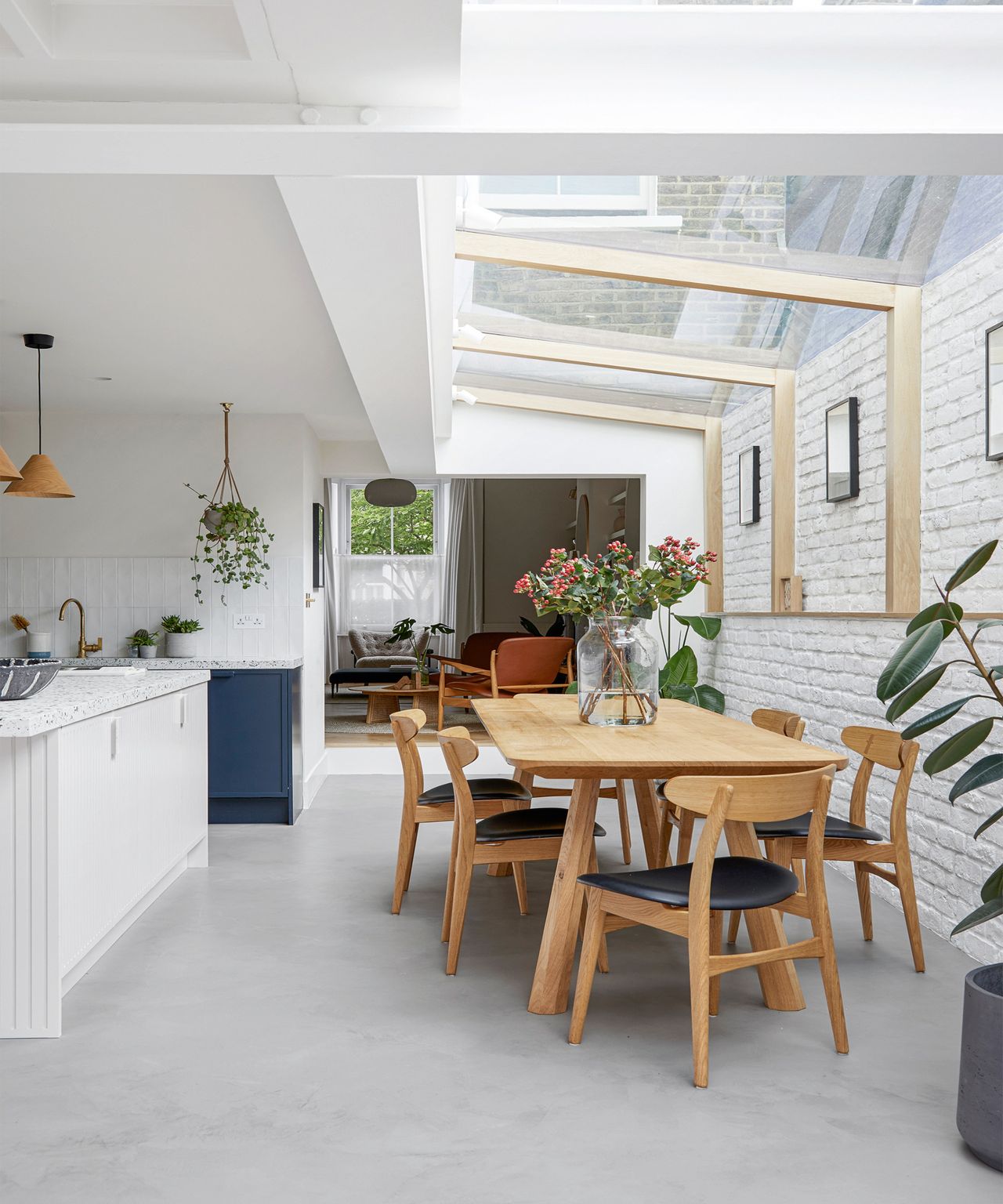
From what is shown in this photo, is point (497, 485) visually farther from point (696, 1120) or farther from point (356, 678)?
point (696, 1120)

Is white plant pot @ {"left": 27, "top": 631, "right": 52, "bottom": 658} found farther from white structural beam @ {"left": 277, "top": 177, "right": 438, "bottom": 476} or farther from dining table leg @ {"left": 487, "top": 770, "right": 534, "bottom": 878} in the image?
dining table leg @ {"left": 487, "top": 770, "right": 534, "bottom": 878}

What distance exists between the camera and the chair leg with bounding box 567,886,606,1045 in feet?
8.87

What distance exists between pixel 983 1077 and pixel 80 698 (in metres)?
2.62

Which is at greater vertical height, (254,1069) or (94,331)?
(94,331)

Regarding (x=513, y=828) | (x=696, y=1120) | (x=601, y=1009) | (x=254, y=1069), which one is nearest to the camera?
(x=696, y=1120)

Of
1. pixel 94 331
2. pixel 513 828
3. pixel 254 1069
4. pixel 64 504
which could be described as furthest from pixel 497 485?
pixel 254 1069

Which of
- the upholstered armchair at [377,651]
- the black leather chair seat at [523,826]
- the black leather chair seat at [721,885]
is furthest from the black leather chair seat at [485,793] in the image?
the upholstered armchair at [377,651]

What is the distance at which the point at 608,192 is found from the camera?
3938mm

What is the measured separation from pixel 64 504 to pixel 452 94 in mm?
4972

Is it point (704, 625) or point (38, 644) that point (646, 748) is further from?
point (38, 644)

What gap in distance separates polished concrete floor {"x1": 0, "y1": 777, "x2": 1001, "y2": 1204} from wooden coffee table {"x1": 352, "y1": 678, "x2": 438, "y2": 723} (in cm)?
519

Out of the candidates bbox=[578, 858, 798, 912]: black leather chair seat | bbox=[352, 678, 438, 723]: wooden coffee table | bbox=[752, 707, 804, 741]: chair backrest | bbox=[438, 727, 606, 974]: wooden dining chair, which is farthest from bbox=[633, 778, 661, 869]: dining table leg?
bbox=[352, 678, 438, 723]: wooden coffee table

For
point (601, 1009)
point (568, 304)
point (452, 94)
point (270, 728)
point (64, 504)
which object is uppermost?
point (568, 304)

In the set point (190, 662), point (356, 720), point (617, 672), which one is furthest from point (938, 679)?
point (356, 720)
